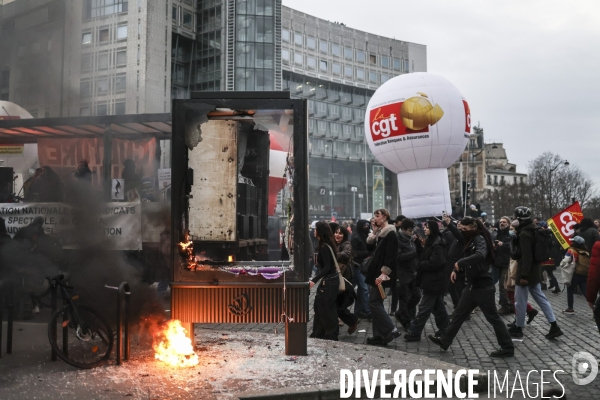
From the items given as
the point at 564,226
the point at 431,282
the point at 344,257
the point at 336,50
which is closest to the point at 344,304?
the point at 344,257

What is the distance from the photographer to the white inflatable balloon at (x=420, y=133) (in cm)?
2173

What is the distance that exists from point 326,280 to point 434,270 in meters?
1.63

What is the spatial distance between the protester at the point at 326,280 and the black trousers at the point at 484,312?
1.44 m

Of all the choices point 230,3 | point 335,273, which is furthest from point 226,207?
point 230,3

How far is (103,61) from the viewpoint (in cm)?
874

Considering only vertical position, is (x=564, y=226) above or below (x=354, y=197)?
below

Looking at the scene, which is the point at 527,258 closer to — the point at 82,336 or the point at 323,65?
the point at 82,336

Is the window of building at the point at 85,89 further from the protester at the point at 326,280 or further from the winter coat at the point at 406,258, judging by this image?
the winter coat at the point at 406,258

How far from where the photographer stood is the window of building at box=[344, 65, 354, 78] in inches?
3297

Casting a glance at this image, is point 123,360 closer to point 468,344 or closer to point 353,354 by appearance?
point 353,354

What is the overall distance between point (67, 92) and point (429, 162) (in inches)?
647

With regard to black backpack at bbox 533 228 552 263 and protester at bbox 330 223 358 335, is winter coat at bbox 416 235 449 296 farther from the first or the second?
black backpack at bbox 533 228 552 263

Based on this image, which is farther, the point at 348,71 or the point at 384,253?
the point at 348,71

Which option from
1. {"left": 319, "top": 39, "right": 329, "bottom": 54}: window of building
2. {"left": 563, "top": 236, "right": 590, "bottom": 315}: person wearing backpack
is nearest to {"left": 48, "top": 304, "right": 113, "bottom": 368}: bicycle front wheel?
{"left": 563, "top": 236, "right": 590, "bottom": 315}: person wearing backpack
